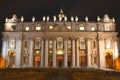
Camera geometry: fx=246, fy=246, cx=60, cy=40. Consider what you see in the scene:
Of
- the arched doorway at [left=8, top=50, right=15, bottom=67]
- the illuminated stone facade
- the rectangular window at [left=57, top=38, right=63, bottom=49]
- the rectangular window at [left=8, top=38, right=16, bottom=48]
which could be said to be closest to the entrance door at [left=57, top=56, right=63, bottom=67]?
the illuminated stone facade

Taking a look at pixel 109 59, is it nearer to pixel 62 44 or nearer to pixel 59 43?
pixel 62 44

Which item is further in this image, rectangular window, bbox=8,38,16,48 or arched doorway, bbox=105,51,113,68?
rectangular window, bbox=8,38,16,48

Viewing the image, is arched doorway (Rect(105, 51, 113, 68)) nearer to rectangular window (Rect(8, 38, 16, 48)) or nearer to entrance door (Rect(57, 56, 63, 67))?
entrance door (Rect(57, 56, 63, 67))

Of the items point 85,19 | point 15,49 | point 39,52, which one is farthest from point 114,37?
point 15,49

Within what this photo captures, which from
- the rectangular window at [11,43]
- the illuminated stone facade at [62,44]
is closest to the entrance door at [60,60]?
the illuminated stone facade at [62,44]

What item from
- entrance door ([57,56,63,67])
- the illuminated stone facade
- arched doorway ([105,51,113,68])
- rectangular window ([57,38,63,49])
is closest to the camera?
the illuminated stone facade

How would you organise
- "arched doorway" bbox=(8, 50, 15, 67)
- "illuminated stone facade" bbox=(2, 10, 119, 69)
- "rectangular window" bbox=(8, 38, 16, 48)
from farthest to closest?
"rectangular window" bbox=(8, 38, 16, 48) < "arched doorway" bbox=(8, 50, 15, 67) < "illuminated stone facade" bbox=(2, 10, 119, 69)

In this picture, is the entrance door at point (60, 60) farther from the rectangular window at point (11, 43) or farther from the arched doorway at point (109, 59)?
the rectangular window at point (11, 43)

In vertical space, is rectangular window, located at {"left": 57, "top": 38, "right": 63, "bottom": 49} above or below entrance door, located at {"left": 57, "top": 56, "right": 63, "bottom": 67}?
above

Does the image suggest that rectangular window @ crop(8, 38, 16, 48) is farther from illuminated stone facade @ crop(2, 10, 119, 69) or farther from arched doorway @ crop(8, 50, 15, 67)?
arched doorway @ crop(8, 50, 15, 67)

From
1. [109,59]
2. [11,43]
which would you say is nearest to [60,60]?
[109,59]

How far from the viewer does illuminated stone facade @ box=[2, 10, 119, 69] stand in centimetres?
7712

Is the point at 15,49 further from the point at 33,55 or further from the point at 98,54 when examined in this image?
the point at 98,54

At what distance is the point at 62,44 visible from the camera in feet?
257
